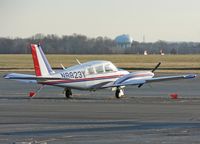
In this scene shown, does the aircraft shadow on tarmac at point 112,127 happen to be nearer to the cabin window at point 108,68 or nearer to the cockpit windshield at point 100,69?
the cockpit windshield at point 100,69

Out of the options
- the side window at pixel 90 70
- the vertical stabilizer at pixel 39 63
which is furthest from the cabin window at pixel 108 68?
the vertical stabilizer at pixel 39 63

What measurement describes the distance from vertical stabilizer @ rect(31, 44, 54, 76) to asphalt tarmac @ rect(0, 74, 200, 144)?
1.24m

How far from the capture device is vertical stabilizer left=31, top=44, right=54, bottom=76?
30172mm

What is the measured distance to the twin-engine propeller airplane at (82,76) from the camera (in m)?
30.1

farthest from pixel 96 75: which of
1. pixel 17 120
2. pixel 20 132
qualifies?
pixel 20 132

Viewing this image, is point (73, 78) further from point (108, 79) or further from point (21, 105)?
point (21, 105)

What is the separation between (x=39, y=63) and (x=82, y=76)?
2.11m

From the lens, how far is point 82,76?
30.8 metres

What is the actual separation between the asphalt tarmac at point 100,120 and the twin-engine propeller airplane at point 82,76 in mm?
672

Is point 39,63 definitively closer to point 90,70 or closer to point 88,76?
point 88,76

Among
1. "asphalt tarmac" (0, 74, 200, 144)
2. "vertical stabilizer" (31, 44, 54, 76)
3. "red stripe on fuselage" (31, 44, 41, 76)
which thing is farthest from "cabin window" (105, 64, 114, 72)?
"red stripe on fuselage" (31, 44, 41, 76)

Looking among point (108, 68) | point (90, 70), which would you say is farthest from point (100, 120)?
point (108, 68)

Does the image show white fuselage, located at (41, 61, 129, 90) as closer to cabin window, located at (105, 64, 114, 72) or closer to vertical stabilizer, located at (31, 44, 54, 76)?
cabin window, located at (105, 64, 114, 72)

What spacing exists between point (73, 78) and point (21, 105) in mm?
4638
